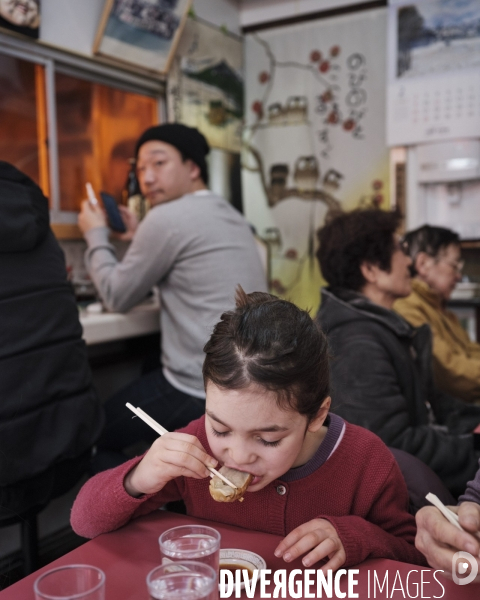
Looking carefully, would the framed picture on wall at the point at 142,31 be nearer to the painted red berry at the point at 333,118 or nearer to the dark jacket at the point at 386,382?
the painted red berry at the point at 333,118

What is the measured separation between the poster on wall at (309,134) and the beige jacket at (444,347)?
1.44 metres

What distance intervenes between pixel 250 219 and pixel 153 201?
1877 mm

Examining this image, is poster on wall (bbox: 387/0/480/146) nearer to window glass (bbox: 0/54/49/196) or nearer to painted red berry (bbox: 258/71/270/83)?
painted red berry (bbox: 258/71/270/83)

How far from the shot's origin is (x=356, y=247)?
1947 mm

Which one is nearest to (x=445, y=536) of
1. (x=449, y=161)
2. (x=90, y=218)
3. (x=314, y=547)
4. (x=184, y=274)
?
(x=314, y=547)

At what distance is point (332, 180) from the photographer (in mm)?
4234

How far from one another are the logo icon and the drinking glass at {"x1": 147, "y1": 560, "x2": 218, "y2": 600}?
0.32 metres

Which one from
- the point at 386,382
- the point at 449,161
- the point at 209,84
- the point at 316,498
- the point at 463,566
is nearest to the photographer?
the point at 463,566

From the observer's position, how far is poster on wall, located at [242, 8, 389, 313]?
4113 millimetres

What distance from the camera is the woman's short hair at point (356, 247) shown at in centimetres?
195

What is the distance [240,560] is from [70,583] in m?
0.24

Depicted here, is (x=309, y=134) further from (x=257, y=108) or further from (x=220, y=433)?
(x=220, y=433)

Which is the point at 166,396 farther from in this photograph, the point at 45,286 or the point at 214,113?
the point at 214,113

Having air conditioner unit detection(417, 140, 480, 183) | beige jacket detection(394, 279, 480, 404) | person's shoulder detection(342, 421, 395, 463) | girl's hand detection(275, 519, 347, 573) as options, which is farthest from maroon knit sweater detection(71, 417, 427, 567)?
air conditioner unit detection(417, 140, 480, 183)
